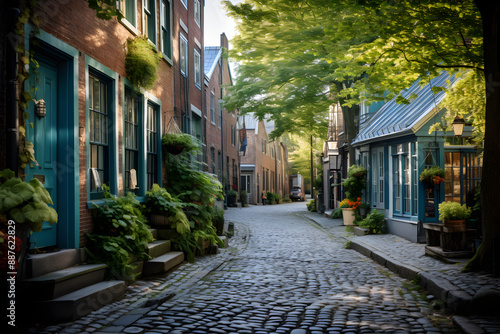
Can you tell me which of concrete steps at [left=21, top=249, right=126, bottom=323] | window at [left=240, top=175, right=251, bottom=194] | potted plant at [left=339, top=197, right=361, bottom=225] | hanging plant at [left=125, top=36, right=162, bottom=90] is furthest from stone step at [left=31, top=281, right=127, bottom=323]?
window at [left=240, top=175, right=251, bottom=194]

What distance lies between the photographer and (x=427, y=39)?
9141 millimetres

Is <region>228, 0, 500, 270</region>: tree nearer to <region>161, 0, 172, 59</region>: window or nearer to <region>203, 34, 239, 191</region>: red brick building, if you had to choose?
<region>161, 0, 172, 59</region>: window

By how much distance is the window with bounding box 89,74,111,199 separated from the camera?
7.83m

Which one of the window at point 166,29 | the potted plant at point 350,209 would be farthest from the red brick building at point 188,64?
the potted plant at point 350,209

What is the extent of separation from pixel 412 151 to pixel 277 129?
40.7 feet

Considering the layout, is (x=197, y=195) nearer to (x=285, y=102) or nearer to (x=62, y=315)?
(x=62, y=315)

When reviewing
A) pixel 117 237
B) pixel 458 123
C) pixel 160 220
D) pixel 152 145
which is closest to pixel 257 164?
pixel 458 123

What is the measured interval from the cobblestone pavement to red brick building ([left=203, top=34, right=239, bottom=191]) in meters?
12.9

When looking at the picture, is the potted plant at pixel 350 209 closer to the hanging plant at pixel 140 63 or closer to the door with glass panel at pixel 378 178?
the door with glass panel at pixel 378 178

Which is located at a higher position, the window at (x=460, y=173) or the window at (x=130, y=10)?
Answer: the window at (x=130, y=10)

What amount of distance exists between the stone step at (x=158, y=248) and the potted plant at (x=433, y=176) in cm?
717

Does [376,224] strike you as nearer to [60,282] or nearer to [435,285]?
[435,285]

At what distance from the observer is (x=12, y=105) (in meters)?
5.31

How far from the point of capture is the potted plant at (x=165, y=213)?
9578 mm
